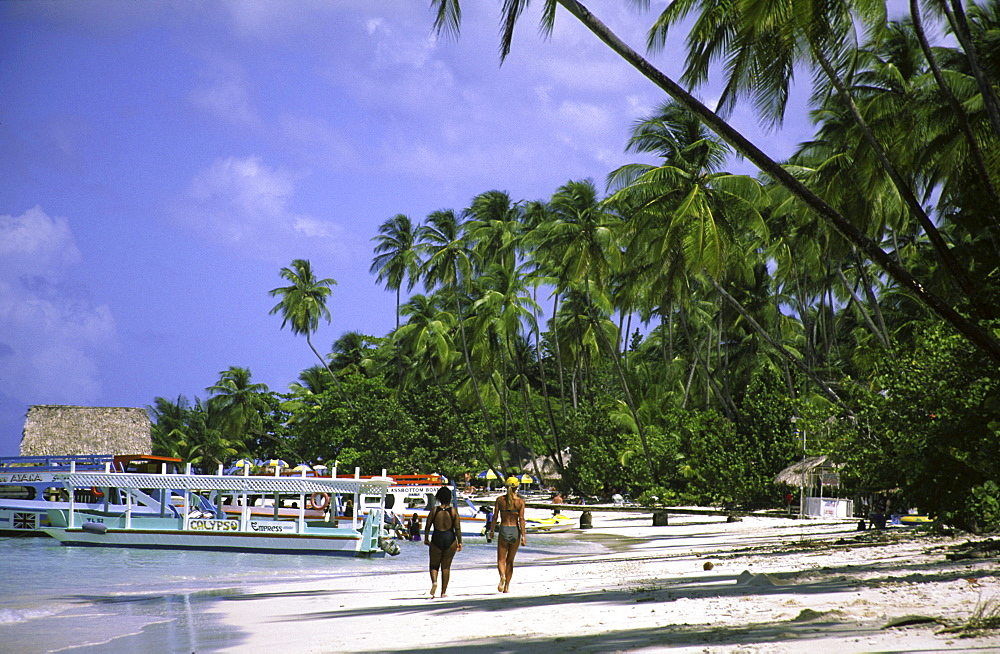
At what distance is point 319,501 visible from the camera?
2819 cm

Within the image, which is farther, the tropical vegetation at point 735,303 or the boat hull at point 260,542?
the boat hull at point 260,542

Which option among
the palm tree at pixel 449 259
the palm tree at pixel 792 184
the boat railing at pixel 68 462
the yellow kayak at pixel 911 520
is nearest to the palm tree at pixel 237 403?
the palm tree at pixel 449 259

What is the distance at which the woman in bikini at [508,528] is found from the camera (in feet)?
33.9

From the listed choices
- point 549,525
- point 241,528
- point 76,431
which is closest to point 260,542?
point 241,528

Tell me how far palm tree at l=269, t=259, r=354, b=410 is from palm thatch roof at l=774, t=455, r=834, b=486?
34.3 meters

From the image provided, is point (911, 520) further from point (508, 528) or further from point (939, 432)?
point (508, 528)

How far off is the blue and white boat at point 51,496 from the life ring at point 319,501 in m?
4.26

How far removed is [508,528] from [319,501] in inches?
751

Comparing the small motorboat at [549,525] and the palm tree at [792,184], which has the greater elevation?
the palm tree at [792,184]

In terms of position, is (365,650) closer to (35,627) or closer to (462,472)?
(35,627)

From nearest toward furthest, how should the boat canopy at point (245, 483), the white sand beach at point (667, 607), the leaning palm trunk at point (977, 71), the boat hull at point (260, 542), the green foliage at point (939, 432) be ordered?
1. the white sand beach at point (667, 607)
2. the leaning palm trunk at point (977, 71)
3. the green foliage at point (939, 432)
4. the boat canopy at point (245, 483)
5. the boat hull at point (260, 542)

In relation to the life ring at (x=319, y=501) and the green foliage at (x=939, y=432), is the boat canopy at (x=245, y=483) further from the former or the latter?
the green foliage at (x=939, y=432)

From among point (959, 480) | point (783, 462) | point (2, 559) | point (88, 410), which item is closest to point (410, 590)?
point (959, 480)

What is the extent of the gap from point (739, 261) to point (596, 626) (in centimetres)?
2867
